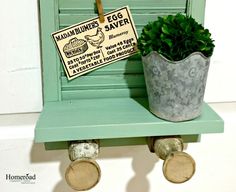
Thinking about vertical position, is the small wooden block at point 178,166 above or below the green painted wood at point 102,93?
below

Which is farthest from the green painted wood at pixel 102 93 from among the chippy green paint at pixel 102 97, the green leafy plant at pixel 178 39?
the green leafy plant at pixel 178 39

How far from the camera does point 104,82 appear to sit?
59cm

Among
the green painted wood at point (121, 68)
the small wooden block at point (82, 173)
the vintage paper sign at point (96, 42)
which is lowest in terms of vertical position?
the small wooden block at point (82, 173)

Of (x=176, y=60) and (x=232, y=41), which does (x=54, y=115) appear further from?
(x=232, y=41)

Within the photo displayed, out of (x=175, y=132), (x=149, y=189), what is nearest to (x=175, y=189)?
(x=149, y=189)

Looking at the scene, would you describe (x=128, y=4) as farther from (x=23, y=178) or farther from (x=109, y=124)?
(x=23, y=178)

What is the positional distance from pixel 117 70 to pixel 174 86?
13cm

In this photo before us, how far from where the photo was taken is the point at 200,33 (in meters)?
0.49

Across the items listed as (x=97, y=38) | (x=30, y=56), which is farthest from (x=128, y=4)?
(x=30, y=56)

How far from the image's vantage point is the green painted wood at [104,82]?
0.58 m

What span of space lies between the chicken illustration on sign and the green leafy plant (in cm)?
10

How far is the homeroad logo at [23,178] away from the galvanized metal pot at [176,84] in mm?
262

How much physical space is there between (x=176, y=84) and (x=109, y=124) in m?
0.11

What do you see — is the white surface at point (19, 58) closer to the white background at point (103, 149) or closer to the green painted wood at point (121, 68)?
the white background at point (103, 149)
